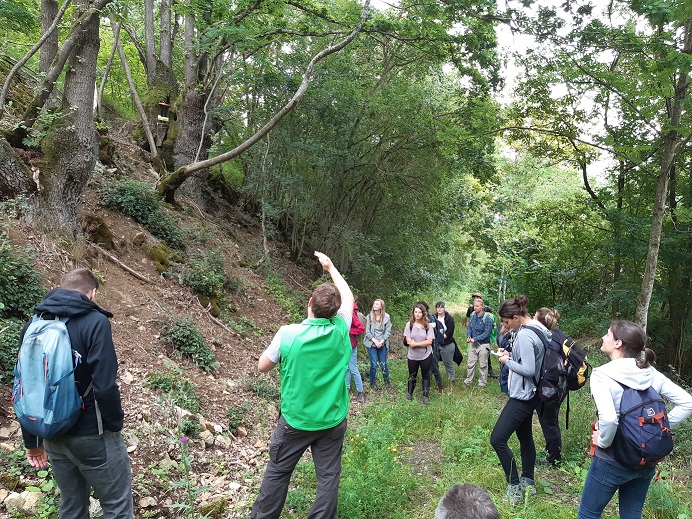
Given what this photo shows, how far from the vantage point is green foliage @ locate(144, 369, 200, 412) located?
198 inches

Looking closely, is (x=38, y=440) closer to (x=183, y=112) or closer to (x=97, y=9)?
(x=97, y=9)

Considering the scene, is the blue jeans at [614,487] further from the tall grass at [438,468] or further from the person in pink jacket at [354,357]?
the person in pink jacket at [354,357]

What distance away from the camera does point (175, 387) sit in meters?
5.32

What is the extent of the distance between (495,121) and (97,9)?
818cm

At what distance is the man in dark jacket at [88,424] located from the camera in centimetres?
252

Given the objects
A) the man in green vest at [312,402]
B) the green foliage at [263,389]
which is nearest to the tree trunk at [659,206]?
the green foliage at [263,389]

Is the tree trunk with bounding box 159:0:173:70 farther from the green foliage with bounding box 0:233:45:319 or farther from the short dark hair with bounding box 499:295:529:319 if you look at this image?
the short dark hair with bounding box 499:295:529:319

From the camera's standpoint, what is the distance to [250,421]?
18.6 ft

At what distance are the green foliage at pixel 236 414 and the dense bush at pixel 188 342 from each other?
2.98 ft

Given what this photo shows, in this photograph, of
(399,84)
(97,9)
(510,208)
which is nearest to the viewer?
(97,9)

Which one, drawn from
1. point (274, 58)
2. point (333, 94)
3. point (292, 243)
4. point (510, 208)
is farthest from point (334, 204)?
point (510, 208)

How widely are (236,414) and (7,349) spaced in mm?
2547

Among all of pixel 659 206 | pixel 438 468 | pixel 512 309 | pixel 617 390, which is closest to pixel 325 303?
pixel 617 390

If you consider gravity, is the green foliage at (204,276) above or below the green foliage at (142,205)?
below
